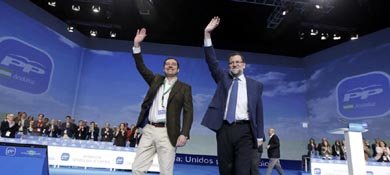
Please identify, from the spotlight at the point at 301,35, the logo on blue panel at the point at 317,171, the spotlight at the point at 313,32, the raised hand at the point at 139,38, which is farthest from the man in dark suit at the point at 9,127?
the spotlight at the point at 313,32

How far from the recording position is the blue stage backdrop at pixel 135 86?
12.2 meters

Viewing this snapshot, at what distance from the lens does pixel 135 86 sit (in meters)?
14.8

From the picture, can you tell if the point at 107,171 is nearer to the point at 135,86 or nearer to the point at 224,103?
the point at 224,103

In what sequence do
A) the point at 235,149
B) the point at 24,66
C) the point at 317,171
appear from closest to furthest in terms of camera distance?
the point at 235,149
the point at 317,171
the point at 24,66

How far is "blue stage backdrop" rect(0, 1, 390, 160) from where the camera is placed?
40.0ft

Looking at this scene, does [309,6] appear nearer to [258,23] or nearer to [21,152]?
[258,23]

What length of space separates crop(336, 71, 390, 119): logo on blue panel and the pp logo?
12.1m

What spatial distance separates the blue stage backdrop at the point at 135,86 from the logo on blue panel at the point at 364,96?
0.04 meters

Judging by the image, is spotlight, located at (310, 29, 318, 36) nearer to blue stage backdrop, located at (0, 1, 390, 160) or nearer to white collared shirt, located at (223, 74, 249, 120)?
blue stage backdrop, located at (0, 1, 390, 160)

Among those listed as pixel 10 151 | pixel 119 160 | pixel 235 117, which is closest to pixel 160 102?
pixel 235 117

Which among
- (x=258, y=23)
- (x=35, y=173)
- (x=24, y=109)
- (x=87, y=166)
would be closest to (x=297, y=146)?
(x=258, y=23)

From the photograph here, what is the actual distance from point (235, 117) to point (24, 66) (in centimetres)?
1165

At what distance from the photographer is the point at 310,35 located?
14.4 m

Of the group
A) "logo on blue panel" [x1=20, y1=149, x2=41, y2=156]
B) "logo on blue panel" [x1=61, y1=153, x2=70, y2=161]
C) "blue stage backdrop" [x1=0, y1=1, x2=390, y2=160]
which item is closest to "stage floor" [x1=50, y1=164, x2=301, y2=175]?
"logo on blue panel" [x1=61, y1=153, x2=70, y2=161]
